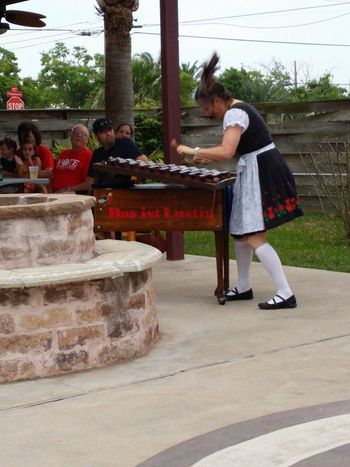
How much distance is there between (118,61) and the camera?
13508 millimetres

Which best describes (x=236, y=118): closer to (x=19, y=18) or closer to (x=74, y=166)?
(x=74, y=166)

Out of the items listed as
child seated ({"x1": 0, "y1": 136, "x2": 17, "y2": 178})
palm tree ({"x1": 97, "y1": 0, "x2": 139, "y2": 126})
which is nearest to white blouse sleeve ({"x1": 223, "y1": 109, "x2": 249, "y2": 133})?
child seated ({"x1": 0, "y1": 136, "x2": 17, "y2": 178})

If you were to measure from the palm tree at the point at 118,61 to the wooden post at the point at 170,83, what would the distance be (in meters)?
3.03

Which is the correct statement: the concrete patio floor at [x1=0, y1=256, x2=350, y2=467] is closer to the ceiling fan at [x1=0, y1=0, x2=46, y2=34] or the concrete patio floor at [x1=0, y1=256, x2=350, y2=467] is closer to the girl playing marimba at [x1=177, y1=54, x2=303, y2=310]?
the girl playing marimba at [x1=177, y1=54, x2=303, y2=310]

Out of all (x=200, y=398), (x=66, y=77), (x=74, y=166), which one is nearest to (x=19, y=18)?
(x=74, y=166)

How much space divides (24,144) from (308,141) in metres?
5.96

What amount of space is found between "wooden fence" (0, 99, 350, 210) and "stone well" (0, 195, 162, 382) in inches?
348

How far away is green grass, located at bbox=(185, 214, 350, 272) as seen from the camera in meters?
10.4

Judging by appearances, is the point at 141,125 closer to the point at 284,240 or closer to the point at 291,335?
the point at 284,240

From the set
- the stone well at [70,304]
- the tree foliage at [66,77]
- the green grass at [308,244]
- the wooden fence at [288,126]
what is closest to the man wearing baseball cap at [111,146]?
the green grass at [308,244]

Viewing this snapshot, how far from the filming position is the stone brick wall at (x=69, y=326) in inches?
225

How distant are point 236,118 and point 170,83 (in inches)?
112

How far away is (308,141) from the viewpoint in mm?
15641

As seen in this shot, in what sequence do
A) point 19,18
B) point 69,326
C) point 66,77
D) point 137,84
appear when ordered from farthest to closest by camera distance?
point 66,77, point 137,84, point 19,18, point 69,326
